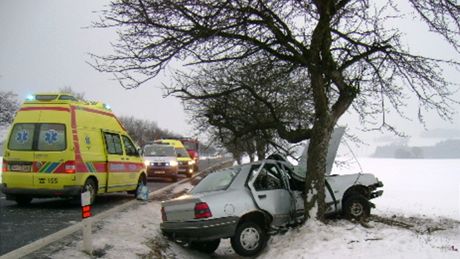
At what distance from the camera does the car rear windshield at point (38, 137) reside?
11391 mm

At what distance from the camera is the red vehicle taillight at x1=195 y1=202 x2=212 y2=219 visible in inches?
323

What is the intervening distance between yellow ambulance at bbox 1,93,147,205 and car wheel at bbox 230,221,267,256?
15.3 feet

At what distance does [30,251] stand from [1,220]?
10.5 ft

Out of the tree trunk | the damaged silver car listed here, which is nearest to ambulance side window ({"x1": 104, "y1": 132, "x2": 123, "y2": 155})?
the damaged silver car

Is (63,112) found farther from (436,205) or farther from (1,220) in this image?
(436,205)

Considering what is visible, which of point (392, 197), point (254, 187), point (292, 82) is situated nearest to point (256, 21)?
point (254, 187)

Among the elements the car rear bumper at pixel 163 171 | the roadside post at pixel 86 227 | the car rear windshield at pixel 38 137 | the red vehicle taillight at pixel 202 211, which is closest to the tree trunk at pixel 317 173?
the red vehicle taillight at pixel 202 211

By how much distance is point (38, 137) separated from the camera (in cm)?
1148

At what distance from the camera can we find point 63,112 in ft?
38.3

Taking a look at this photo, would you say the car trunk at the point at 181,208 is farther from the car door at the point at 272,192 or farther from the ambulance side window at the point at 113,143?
the ambulance side window at the point at 113,143

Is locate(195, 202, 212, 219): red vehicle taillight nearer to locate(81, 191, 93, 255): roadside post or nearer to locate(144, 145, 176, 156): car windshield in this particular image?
locate(81, 191, 93, 255): roadside post

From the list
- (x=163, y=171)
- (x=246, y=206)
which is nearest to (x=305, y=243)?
(x=246, y=206)

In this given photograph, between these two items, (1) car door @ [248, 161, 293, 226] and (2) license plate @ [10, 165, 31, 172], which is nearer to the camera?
(1) car door @ [248, 161, 293, 226]

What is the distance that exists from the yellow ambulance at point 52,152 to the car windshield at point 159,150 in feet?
43.6
